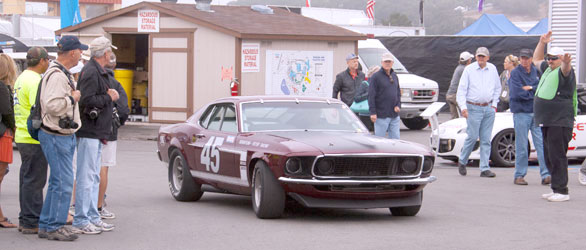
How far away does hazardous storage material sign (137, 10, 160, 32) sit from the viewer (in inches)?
887

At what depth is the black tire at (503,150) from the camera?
1517 cm

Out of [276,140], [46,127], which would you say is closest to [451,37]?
[276,140]

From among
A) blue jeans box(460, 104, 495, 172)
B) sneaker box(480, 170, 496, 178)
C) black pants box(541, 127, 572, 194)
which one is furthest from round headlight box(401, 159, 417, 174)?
sneaker box(480, 170, 496, 178)

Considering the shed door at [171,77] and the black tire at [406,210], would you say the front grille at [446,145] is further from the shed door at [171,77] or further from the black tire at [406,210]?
the shed door at [171,77]

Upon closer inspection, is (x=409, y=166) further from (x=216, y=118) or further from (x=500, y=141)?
(x=500, y=141)

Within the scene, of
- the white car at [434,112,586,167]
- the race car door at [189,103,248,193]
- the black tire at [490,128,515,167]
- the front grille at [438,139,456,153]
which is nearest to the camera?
the race car door at [189,103,248,193]

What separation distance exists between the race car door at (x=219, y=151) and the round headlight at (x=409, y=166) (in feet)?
5.47

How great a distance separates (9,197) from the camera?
11.4 meters

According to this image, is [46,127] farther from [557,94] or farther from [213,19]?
[213,19]

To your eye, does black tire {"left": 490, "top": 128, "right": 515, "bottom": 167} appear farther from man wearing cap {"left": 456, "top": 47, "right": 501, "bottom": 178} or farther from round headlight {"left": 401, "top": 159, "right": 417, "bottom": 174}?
round headlight {"left": 401, "top": 159, "right": 417, "bottom": 174}

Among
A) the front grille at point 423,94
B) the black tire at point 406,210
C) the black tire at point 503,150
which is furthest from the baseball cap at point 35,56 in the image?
the front grille at point 423,94

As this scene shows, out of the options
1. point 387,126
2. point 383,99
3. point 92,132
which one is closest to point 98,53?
point 92,132

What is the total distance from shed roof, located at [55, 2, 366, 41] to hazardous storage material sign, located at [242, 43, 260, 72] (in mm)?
292

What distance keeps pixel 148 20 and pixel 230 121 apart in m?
12.7
